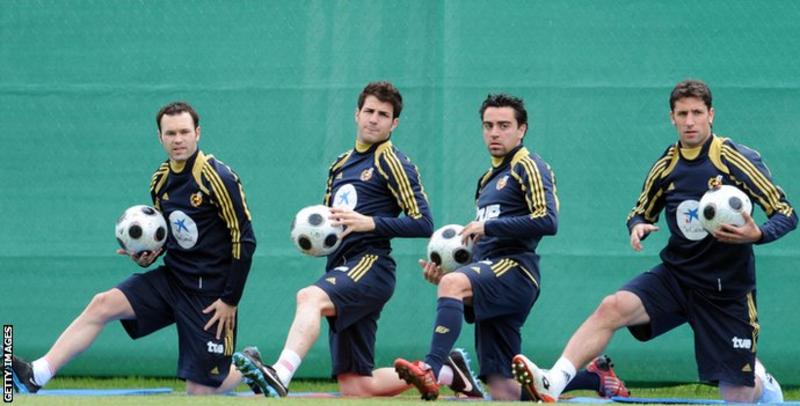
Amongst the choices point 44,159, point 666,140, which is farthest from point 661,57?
point 44,159

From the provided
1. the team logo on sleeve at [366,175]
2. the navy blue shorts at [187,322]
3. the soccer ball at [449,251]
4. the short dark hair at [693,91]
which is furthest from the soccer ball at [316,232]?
the short dark hair at [693,91]

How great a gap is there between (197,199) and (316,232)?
822 mm

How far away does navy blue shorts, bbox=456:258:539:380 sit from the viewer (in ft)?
22.8

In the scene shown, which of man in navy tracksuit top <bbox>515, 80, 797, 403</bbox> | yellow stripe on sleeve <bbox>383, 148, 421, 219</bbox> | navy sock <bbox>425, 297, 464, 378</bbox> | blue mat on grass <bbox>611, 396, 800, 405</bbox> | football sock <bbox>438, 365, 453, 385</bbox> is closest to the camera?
navy sock <bbox>425, 297, 464, 378</bbox>

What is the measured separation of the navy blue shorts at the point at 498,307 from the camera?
6.96 m

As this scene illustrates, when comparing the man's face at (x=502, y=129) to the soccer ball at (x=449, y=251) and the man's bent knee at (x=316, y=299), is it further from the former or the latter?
the man's bent knee at (x=316, y=299)

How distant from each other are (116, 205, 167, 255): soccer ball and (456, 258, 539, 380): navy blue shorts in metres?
1.67

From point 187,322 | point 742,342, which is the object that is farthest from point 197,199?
point 742,342

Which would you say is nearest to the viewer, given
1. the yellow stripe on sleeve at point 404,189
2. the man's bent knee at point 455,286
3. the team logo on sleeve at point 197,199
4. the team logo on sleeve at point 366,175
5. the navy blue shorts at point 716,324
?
the man's bent knee at point 455,286

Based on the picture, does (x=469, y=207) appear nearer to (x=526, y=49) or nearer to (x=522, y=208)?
(x=526, y=49)

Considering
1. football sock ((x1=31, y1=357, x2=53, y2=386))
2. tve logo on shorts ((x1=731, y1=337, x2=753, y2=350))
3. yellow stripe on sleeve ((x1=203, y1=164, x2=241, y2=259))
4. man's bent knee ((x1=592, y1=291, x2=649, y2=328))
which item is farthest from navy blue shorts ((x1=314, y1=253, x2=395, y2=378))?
tve logo on shorts ((x1=731, y1=337, x2=753, y2=350))

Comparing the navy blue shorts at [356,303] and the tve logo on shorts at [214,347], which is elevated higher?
the navy blue shorts at [356,303]

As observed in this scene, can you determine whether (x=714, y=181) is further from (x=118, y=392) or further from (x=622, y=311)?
(x=118, y=392)

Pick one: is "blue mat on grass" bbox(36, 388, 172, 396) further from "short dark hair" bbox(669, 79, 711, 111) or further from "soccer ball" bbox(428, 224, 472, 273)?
"short dark hair" bbox(669, 79, 711, 111)
